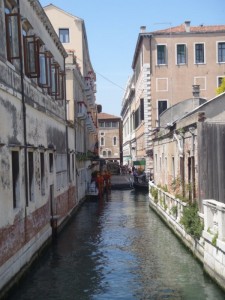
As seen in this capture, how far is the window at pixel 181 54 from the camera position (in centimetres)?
3428

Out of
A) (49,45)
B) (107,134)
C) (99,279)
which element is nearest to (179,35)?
(49,45)

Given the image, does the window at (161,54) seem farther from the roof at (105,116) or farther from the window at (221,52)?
the roof at (105,116)

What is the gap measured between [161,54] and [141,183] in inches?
362

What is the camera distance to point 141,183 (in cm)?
3378

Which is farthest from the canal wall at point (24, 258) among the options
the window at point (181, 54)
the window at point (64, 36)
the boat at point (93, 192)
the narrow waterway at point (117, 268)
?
the window at point (181, 54)

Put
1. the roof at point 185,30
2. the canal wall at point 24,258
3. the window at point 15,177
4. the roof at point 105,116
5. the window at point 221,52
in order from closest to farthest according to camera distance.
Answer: the canal wall at point 24,258
the window at point 15,177
the roof at point 185,30
the window at point 221,52
the roof at point 105,116

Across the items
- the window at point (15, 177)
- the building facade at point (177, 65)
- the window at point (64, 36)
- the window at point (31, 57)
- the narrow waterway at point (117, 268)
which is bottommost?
the narrow waterway at point (117, 268)

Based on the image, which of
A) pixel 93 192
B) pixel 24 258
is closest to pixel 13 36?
pixel 24 258

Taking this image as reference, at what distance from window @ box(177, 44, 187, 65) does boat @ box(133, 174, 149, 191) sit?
8.46 metres

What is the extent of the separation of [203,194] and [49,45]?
794cm

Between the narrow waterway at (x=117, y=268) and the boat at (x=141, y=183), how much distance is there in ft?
51.9

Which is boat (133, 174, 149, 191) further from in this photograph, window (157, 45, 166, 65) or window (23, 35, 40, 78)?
window (23, 35, 40, 78)

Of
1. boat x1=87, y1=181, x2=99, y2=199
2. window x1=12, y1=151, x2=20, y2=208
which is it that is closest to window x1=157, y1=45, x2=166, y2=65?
boat x1=87, y1=181, x2=99, y2=199

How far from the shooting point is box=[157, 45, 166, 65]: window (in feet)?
112
